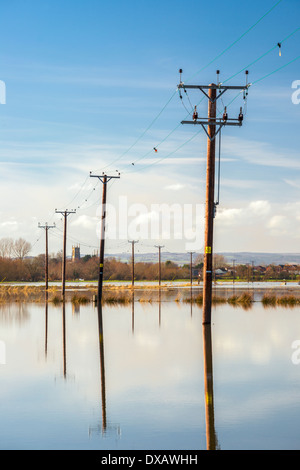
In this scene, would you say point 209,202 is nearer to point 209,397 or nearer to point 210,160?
point 210,160

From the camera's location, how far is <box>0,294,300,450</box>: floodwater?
7898mm

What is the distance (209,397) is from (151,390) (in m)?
1.02

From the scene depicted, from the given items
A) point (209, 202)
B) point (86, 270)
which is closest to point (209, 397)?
point (209, 202)

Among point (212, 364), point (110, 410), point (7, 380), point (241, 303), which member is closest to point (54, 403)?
point (110, 410)

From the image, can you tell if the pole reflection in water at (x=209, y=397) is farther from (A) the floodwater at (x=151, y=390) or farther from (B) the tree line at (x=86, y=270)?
(B) the tree line at (x=86, y=270)

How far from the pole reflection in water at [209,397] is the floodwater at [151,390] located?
15mm

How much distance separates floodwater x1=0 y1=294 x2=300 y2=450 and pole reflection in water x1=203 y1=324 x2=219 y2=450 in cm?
1

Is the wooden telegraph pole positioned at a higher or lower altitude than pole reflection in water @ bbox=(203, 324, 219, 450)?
higher

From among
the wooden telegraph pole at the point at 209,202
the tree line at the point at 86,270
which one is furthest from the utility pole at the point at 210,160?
the tree line at the point at 86,270

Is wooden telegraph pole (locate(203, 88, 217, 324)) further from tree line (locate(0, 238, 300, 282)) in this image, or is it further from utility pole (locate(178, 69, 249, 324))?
tree line (locate(0, 238, 300, 282))

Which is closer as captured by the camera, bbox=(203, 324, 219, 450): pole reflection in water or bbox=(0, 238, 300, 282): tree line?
bbox=(203, 324, 219, 450): pole reflection in water

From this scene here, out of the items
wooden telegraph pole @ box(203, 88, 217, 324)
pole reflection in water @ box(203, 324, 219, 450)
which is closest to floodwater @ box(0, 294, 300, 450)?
pole reflection in water @ box(203, 324, 219, 450)
